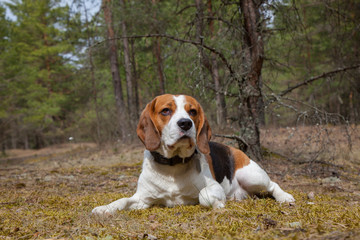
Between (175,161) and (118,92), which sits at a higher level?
(118,92)

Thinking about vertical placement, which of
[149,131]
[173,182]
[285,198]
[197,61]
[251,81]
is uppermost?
[197,61]

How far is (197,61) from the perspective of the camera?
18.4ft

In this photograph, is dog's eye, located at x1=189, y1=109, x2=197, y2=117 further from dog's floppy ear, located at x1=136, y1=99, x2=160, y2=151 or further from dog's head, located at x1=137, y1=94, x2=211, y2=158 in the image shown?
dog's floppy ear, located at x1=136, y1=99, x2=160, y2=151

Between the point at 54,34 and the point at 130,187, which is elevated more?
the point at 54,34

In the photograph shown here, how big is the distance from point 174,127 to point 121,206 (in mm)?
1056

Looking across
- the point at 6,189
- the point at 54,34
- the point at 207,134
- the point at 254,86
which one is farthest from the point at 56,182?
the point at 54,34

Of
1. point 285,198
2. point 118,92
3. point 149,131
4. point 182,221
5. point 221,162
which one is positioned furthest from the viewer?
point 118,92

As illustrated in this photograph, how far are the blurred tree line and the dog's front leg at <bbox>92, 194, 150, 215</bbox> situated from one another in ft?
9.19

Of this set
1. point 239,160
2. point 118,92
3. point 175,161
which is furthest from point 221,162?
point 118,92

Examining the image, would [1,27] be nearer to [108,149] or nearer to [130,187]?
[108,149]

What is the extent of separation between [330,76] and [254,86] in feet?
5.55

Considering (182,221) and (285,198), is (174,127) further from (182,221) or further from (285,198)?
(285,198)

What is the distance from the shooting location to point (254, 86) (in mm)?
5820

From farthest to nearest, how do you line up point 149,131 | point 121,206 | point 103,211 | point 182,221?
point 149,131, point 121,206, point 103,211, point 182,221
